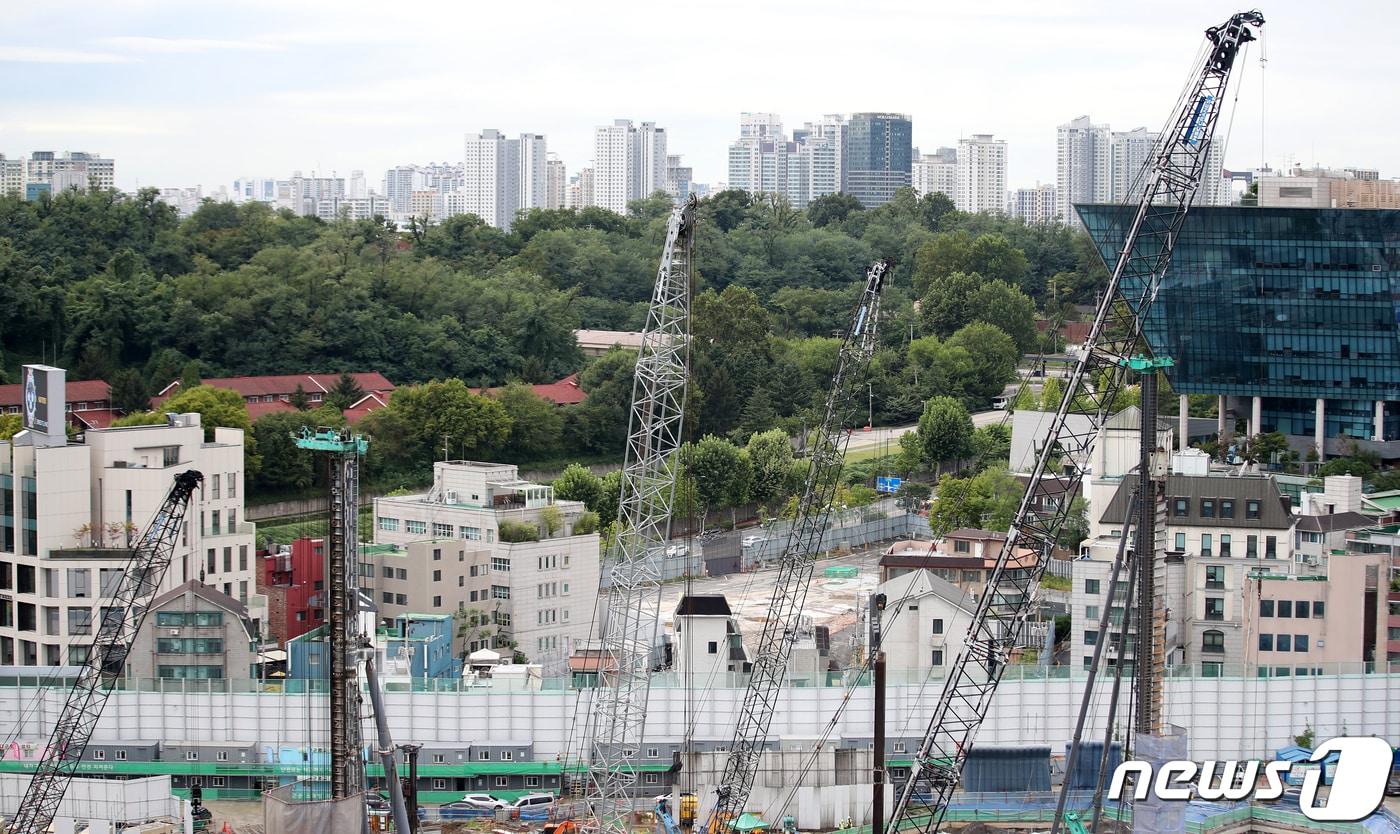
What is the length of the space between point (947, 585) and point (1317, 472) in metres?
18.0

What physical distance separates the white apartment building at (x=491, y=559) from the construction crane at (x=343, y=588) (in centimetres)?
1215

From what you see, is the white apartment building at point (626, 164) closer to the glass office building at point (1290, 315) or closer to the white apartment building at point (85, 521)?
the glass office building at point (1290, 315)

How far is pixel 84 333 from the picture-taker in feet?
161

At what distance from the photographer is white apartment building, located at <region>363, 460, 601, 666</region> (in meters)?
28.7

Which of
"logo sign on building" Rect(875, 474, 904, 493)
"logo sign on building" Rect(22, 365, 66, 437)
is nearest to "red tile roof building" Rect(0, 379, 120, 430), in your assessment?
"logo sign on building" Rect(22, 365, 66, 437)

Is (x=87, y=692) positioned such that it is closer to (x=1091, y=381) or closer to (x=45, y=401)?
(x=45, y=401)

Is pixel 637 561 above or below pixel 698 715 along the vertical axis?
above

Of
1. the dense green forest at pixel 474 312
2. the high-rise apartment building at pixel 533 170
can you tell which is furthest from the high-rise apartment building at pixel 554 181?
the dense green forest at pixel 474 312

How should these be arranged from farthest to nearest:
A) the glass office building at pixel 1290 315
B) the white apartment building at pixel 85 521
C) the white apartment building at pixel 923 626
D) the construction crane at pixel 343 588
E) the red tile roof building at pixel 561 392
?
1. the red tile roof building at pixel 561 392
2. the glass office building at pixel 1290 315
3. the white apartment building at pixel 85 521
4. the white apartment building at pixel 923 626
5. the construction crane at pixel 343 588

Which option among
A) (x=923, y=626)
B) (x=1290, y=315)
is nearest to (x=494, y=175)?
(x=1290, y=315)

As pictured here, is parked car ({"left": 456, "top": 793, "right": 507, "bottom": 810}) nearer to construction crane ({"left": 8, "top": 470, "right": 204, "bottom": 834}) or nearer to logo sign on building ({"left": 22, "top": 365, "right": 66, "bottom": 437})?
construction crane ({"left": 8, "top": 470, "right": 204, "bottom": 834})

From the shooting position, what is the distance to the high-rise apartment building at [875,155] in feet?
396

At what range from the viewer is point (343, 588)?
15.0 m

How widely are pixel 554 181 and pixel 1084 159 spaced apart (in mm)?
33177
